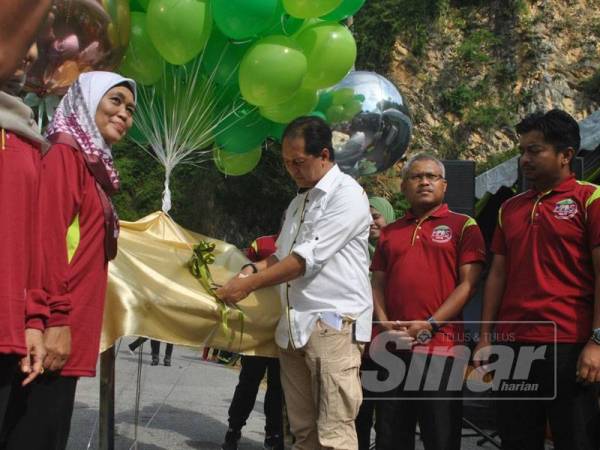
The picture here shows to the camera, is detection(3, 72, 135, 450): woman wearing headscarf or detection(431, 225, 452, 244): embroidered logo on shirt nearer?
detection(3, 72, 135, 450): woman wearing headscarf

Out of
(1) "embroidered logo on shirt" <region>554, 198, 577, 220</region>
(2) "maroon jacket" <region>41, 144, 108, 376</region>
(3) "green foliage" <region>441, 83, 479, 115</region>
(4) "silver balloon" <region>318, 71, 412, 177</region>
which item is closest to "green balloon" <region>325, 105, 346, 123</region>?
(4) "silver balloon" <region>318, 71, 412, 177</region>

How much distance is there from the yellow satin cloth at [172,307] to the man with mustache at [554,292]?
1.14 meters

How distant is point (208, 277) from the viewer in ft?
12.4

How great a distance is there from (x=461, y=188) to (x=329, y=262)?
3.43 meters

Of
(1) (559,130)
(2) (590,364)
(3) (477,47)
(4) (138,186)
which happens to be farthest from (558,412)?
(4) (138,186)

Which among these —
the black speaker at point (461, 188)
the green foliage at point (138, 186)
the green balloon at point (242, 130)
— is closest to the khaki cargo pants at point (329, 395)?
the green balloon at point (242, 130)

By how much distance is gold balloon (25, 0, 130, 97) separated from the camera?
4434 millimetres

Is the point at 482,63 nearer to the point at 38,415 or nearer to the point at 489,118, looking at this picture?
the point at 489,118

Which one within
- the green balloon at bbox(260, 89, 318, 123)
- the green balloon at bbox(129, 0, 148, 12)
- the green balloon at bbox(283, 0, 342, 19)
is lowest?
the green balloon at bbox(260, 89, 318, 123)

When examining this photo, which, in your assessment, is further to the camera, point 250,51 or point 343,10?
point 343,10

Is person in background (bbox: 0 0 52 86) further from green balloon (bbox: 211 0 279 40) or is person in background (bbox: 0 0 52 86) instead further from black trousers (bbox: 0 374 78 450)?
green balloon (bbox: 211 0 279 40)

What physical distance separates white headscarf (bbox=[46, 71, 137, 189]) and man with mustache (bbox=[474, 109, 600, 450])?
175 cm

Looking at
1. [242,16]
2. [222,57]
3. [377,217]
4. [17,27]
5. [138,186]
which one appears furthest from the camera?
[138,186]

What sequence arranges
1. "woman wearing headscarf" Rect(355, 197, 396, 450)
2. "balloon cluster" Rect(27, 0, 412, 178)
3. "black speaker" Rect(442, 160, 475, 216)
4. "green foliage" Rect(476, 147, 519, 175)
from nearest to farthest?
"woman wearing headscarf" Rect(355, 197, 396, 450)
"balloon cluster" Rect(27, 0, 412, 178)
"black speaker" Rect(442, 160, 475, 216)
"green foliage" Rect(476, 147, 519, 175)
